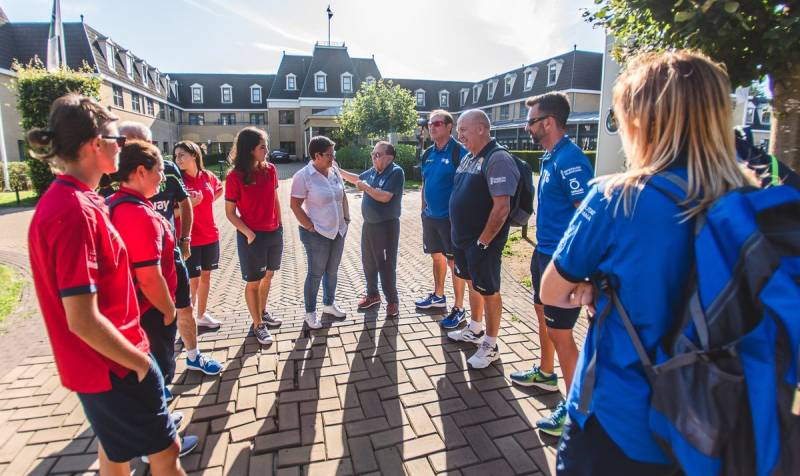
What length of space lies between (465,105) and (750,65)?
48.0 m

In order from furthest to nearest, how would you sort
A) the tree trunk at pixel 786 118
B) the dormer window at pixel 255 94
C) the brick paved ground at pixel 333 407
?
the dormer window at pixel 255 94 → the tree trunk at pixel 786 118 → the brick paved ground at pixel 333 407

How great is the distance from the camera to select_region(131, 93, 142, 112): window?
112ft

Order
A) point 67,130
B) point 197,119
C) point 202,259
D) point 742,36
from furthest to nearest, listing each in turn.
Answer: point 197,119, point 202,259, point 742,36, point 67,130

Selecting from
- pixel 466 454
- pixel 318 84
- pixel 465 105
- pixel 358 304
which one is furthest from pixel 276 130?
pixel 466 454

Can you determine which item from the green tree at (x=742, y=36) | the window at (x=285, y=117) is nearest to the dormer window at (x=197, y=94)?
the window at (x=285, y=117)

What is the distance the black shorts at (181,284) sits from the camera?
10.1 ft

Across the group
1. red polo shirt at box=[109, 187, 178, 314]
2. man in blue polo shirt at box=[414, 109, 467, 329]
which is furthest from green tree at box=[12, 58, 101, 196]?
red polo shirt at box=[109, 187, 178, 314]

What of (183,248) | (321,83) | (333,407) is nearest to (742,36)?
(333,407)

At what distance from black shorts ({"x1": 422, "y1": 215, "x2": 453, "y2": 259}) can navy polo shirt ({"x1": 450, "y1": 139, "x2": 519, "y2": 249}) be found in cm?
84

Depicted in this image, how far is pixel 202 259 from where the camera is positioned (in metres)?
4.48

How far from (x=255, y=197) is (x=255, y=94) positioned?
4739 centimetres

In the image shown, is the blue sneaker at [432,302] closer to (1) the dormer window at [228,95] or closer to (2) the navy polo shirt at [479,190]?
(2) the navy polo shirt at [479,190]

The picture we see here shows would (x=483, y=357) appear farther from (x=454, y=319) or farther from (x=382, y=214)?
(x=382, y=214)

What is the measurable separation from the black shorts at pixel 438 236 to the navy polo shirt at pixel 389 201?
1.31 ft
